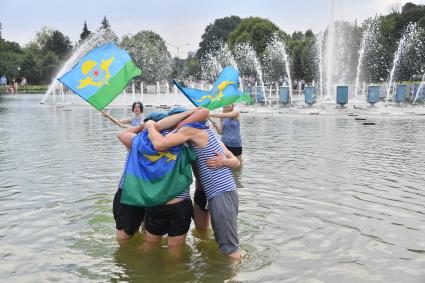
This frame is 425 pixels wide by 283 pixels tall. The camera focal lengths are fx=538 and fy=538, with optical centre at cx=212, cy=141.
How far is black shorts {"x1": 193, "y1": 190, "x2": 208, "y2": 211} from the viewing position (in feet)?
19.9

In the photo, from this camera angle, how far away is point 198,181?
5.81 metres

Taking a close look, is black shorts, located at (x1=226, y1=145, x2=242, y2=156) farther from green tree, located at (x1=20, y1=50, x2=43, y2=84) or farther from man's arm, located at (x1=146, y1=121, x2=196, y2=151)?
green tree, located at (x1=20, y1=50, x2=43, y2=84)

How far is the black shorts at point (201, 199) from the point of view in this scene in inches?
239

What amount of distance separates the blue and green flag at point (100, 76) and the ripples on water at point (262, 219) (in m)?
1.80

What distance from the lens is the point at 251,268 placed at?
18.6 feet

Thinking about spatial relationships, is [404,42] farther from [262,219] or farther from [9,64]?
[262,219]

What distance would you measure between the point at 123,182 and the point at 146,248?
32.6 inches

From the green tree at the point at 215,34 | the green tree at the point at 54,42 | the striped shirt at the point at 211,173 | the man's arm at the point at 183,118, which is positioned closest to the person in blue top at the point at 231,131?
the striped shirt at the point at 211,173

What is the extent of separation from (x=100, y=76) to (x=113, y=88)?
8.0 inches

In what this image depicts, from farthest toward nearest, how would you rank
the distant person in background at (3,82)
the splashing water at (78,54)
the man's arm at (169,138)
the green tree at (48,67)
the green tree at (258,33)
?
the green tree at (48,67)
the green tree at (258,33)
the distant person in background at (3,82)
the splashing water at (78,54)
the man's arm at (169,138)

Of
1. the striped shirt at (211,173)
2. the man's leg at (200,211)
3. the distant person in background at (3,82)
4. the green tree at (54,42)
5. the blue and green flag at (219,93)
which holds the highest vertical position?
the green tree at (54,42)

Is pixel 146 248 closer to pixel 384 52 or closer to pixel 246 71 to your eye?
pixel 384 52

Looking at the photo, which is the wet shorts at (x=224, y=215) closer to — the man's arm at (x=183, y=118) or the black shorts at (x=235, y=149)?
the man's arm at (x=183, y=118)

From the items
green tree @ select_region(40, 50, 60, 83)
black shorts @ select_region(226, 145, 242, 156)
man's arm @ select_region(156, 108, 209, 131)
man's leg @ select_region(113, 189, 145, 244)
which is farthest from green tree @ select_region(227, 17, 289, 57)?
man's arm @ select_region(156, 108, 209, 131)
